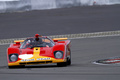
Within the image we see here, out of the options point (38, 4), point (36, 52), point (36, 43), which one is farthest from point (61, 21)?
point (36, 52)

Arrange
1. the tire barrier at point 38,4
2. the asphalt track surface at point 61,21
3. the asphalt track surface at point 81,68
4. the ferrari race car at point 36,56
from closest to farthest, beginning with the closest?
the asphalt track surface at point 81,68 < the ferrari race car at point 36,56 < the asphalt track surface at point 61,21 < the tire barrier at point 38,4

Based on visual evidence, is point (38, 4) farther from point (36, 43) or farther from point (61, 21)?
point (36, 43)

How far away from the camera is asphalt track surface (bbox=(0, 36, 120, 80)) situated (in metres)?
6.84

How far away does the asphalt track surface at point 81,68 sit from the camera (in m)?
6.84

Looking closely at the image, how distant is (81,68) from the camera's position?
841cm

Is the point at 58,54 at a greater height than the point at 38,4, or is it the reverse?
the point at 38,4

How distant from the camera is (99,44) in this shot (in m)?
15.1

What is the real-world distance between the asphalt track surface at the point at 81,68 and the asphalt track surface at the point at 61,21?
2.19 m

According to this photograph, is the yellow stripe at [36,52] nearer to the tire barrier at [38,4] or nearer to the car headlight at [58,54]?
the car headlight at [58,54]

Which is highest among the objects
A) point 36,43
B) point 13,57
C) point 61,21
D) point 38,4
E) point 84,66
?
point 38,4

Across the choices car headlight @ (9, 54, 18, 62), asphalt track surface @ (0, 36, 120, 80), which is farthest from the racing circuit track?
car headlight @ (9, 54, 18, 62)

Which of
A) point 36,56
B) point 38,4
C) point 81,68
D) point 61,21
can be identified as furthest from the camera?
point 38,4

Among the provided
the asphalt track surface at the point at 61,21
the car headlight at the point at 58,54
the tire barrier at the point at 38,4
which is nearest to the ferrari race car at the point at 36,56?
the car headlight at the point at 58,54

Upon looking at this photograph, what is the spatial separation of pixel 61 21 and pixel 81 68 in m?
12.4
